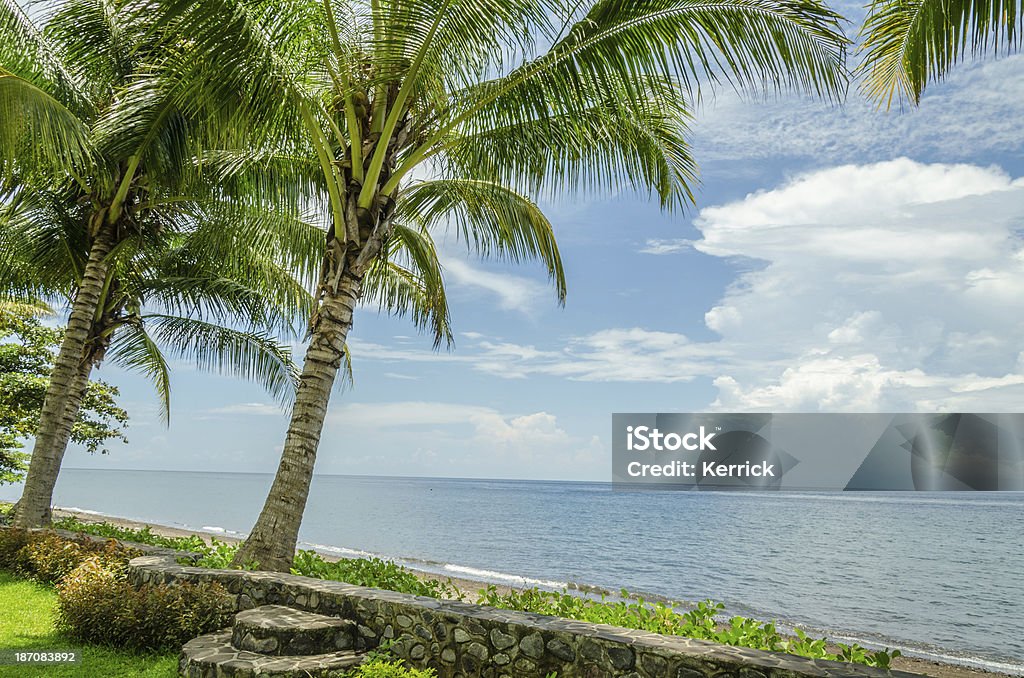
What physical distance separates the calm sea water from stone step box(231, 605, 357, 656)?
39.1 feet

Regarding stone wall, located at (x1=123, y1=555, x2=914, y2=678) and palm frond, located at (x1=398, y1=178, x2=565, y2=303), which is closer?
stone wall, located at (x1=123, y1=555, x2=914, y2=678)

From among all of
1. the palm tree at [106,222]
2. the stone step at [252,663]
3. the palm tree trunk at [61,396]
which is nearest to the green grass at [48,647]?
the stone step at [252,663]

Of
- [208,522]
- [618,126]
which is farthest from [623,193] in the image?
[208,522]

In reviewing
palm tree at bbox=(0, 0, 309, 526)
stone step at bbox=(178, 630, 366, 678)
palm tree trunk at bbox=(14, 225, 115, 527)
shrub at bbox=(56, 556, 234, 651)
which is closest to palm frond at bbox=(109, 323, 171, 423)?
palm tree at bbox=(0, 0, 309, 526)

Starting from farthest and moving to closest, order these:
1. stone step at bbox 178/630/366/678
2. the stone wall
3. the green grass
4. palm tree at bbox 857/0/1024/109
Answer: the green grass → stone step at bbox 178/630/366/678 → palm tree at bbox 857/0/1024/109 → the stone wall

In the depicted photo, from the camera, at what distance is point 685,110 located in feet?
A: 28.6

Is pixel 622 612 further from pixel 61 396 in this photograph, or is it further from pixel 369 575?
pixel 61 396

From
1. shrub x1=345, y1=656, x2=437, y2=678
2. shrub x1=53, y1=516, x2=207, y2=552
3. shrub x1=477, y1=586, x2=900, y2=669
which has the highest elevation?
shrub x1=477, y1=586, x2=900, y2=669

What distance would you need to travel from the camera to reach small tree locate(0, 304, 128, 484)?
1652 cm

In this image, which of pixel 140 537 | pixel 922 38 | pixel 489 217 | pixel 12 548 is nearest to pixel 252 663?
pixel 489 217

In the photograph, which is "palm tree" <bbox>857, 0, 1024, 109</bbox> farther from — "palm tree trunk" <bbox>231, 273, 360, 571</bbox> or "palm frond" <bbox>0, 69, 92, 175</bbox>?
"palm frond" <bbox>0, 69, 92, 175</bbox>

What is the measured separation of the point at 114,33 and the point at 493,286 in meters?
84.0

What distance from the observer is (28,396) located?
1656 cm

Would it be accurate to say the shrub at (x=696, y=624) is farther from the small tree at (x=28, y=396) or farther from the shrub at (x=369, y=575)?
the small tree at (x=28, y=396)
